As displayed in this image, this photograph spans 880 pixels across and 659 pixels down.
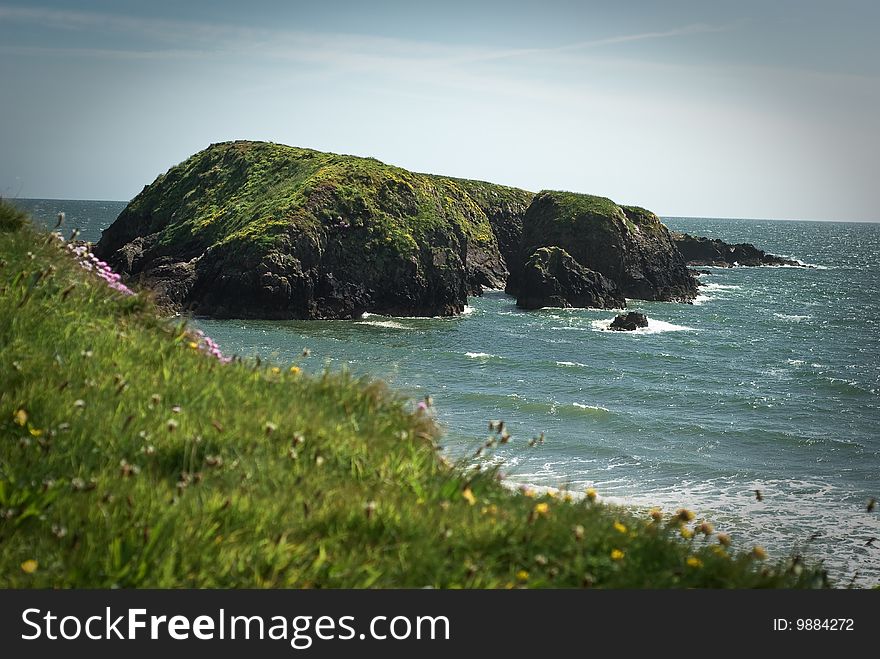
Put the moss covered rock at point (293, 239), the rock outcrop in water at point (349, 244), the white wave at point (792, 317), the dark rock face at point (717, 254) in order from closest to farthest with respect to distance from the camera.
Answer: the moss covered rock at point (293, 239)
the rock outcrop in water at point (349, 244)
the white wave at point (792, 317)
the dark rock face at point (717, 254)

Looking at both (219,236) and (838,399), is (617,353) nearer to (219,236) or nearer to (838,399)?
(838,399)

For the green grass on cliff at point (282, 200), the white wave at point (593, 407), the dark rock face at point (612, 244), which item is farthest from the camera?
the dark rock face at point (612, 244)

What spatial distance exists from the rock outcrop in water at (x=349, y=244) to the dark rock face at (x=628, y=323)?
11806 millimetres

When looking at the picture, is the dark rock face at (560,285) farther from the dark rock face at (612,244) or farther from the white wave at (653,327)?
the white wave at (653,327)

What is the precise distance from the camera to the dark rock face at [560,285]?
71.9 m

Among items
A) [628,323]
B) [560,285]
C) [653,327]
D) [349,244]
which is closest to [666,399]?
[628,323]

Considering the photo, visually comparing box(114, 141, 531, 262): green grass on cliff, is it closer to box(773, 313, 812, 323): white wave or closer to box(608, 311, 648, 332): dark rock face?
box(608, 311, 648, 332): dark rock face

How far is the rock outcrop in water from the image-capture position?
2333 inches

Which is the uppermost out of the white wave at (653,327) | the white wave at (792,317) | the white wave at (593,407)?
the white wave at (792,317)

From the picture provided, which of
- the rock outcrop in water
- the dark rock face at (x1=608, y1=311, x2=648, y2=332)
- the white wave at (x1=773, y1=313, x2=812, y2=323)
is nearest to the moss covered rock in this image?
the rock outcrop in water

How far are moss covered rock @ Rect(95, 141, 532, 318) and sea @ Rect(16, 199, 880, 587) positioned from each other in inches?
126

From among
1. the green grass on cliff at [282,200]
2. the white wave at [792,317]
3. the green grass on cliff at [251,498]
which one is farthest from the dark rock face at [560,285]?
the green grass on cliff at [251,498]

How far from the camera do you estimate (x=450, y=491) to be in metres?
5.27

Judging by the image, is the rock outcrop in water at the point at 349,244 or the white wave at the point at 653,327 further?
the white wave at the point at 653,327
